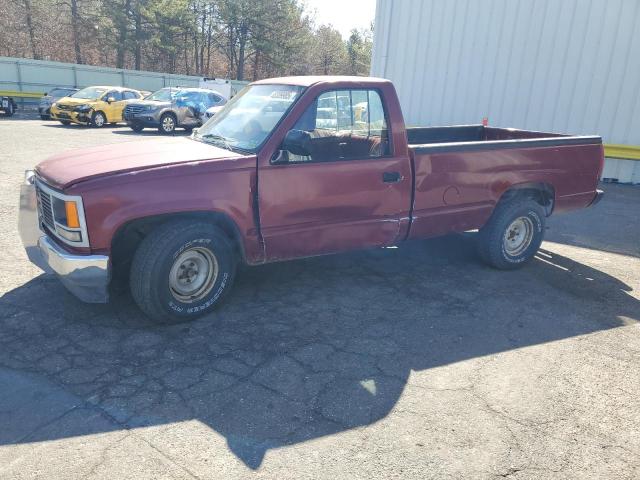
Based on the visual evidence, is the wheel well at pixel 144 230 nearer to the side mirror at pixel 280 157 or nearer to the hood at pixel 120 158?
the hood at pixel 120 158

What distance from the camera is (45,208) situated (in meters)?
4.14

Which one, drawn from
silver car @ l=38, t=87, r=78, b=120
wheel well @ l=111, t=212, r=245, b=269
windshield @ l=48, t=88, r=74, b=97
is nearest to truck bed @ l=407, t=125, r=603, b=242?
wheel well @ l=111, t=212, r=245, b=269

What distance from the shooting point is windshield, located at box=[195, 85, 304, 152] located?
4398 mm

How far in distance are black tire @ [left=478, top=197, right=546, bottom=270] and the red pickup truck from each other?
2.2 inches

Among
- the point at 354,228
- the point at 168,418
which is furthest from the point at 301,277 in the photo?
the point at 168,418

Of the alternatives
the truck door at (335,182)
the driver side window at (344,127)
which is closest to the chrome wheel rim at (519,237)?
the truck door at (335,182)

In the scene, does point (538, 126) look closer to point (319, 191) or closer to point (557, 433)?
point (319, 191)

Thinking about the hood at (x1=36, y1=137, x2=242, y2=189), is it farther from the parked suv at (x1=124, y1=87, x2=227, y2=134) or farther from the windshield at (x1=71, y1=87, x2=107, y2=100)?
the windshield at (x1=71, y1=87, x2=107, y2=100)

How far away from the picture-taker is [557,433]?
3092 millimetres

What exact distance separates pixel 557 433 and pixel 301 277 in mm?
2842

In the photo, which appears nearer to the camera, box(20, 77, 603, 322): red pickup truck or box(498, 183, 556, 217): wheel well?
box(20, 77, 603, 322): red pickup truck

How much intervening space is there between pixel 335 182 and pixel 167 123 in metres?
16.4

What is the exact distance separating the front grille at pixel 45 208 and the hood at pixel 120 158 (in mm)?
142

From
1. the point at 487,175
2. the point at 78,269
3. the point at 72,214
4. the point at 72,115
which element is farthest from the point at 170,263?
the point at 72,115
